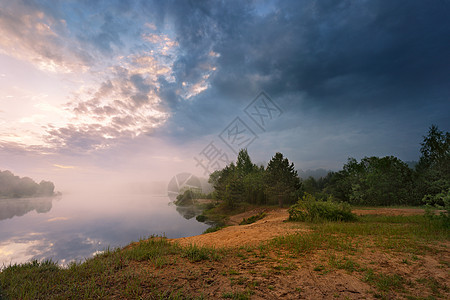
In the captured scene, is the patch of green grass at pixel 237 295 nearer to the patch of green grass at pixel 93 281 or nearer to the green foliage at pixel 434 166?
the patch of green grass at pixel 93 281

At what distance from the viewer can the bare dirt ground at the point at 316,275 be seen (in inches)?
133

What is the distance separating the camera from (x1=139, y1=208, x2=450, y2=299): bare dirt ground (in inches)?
133

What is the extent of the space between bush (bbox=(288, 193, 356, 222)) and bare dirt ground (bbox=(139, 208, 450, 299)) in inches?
247

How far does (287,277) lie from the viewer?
4004 millimetres

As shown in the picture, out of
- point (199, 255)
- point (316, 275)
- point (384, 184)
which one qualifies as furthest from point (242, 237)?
point (384, 184)

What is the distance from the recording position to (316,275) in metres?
4.10

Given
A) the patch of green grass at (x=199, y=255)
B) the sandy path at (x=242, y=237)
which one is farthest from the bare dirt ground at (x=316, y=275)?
the sandy path at (x=242, y=237)

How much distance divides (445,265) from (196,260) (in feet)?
21.6

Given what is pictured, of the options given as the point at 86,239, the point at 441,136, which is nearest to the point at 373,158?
the point at 441,136

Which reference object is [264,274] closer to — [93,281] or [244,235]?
[93,281]

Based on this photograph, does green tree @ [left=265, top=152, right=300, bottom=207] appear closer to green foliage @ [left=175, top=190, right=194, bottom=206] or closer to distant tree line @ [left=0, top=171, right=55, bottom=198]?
green foliage @ [left=175, top=190, right=194, bottom=206]

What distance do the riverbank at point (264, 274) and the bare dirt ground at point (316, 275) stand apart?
2 centimetres

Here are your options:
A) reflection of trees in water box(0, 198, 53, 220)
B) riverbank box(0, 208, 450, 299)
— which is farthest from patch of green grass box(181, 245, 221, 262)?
reflection of trees in water box(0, 198, 53, 220)

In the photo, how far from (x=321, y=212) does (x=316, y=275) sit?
364 inches
